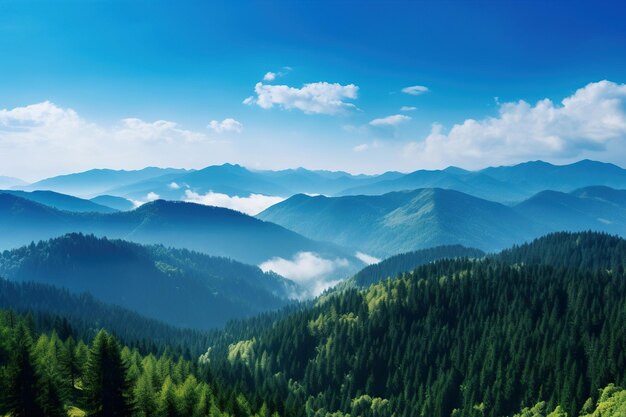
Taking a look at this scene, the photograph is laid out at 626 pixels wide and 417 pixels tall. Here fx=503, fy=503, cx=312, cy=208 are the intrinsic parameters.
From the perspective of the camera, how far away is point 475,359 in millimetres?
165875

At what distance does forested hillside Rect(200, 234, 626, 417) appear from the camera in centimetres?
14488

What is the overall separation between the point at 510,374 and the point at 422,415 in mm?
29956

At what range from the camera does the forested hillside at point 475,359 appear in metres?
145

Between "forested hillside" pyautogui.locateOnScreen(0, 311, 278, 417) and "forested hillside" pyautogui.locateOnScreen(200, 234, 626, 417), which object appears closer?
"forested hillside" pyautogui.locateOnScreen(0, 311, 278, 417)

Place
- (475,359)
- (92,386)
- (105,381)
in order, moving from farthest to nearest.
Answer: (475,359)
(105,381)
(92,386)

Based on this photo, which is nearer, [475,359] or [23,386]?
[23,386]

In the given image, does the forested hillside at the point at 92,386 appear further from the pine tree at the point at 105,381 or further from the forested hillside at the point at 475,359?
the forested hillside at the point at 475,359

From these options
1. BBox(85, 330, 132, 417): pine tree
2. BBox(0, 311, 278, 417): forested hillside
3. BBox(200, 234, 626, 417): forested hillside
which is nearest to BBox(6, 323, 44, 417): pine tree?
BBox(0, 311, 278, 417): forested hillside

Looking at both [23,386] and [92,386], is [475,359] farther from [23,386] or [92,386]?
[23,386]

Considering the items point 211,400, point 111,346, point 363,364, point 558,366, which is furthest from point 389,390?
point 111,346

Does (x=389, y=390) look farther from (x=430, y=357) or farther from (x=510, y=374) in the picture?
(x=510, y=374)

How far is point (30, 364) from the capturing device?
6719 cm

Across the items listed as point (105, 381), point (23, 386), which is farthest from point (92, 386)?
point (23, 386)

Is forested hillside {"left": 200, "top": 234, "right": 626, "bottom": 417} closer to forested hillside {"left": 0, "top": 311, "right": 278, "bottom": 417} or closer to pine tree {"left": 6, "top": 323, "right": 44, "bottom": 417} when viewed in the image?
forested hillside {"left": 0, "top": 311, "right": 278, "bottom": 417}
